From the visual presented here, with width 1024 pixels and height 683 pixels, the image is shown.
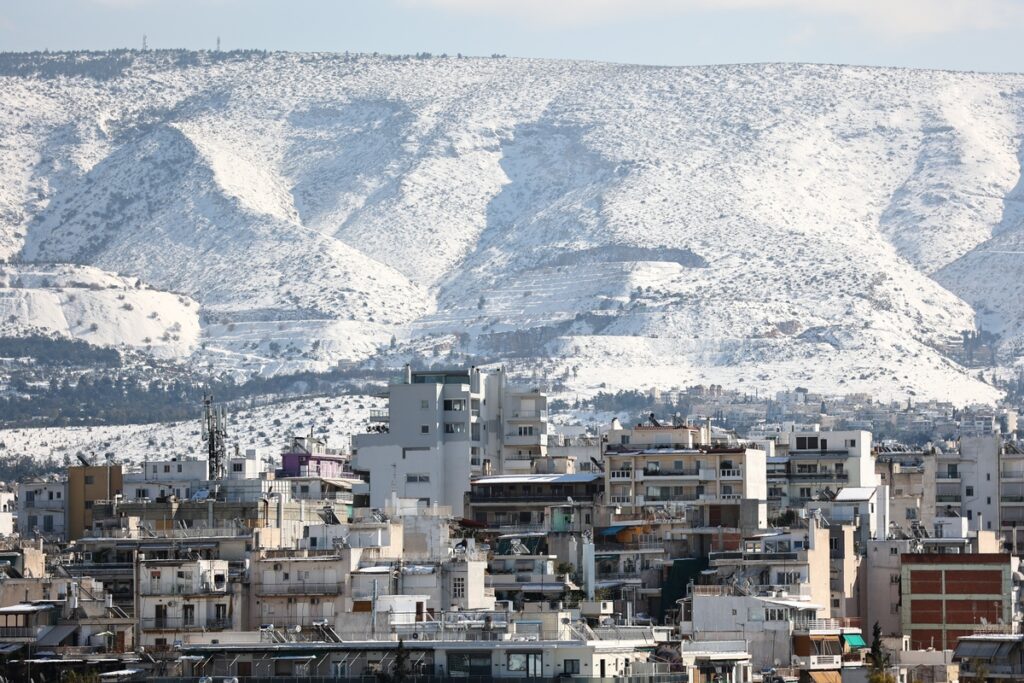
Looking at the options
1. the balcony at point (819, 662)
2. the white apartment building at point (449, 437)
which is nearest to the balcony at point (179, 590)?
the balcony at point (819, 662)

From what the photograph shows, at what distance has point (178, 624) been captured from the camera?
91.8m

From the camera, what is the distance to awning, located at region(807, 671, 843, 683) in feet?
280

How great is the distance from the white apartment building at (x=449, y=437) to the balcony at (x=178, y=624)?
28.4 m

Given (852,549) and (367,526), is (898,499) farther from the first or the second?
(367,526)

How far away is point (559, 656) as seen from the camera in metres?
80.0

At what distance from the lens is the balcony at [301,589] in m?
93.2

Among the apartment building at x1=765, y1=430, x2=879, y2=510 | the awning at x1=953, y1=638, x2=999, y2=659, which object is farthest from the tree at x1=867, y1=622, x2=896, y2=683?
the apartment building at x1=765, y1=430, x2=879, y2=510

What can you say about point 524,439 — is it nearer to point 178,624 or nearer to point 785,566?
point 785,566

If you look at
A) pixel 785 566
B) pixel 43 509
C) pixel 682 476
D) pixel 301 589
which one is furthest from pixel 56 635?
pixel 43 509

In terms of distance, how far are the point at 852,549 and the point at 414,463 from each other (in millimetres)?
26134

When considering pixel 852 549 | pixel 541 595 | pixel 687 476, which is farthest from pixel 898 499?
pixel 541 595

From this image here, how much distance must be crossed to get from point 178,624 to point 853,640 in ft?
49.0

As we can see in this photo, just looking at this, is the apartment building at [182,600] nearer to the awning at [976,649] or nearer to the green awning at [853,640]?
the green awning at [853,640]

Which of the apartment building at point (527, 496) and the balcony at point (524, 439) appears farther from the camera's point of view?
the balcony at point (524, 439)
